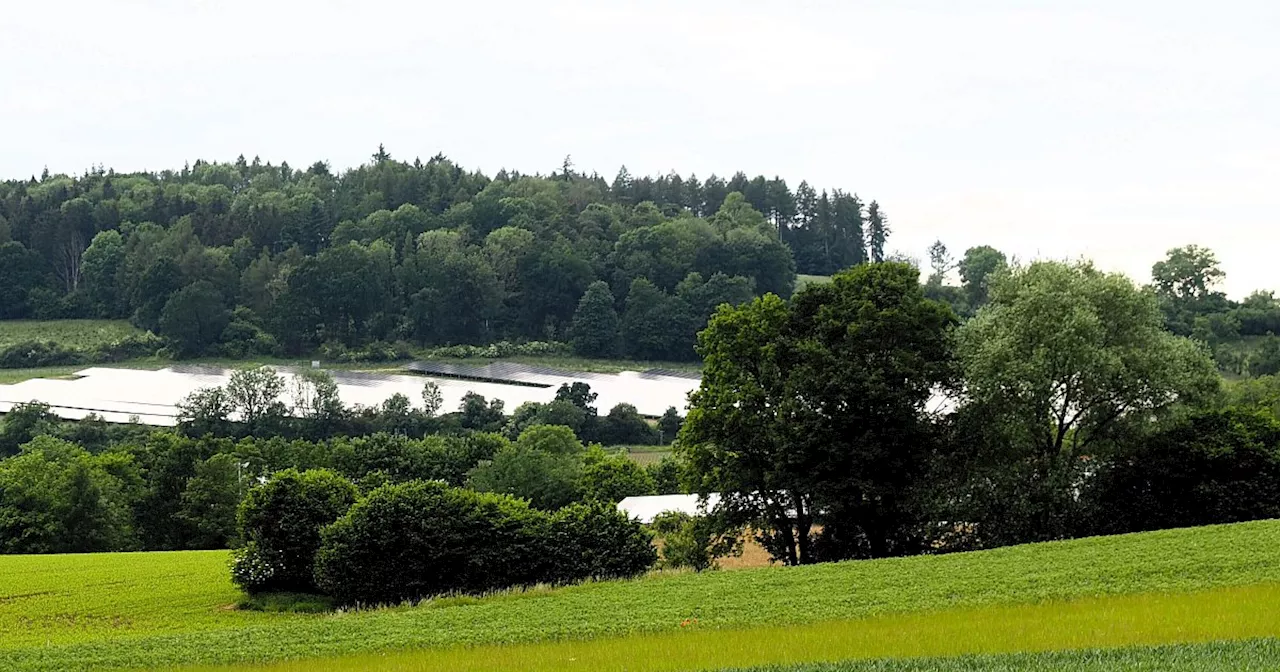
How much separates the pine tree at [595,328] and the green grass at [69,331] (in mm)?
57610

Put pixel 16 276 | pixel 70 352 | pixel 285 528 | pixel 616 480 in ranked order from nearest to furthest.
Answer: pixel 285 528 → pixel 616 480 → pixel 70 352 → pixel 16 276

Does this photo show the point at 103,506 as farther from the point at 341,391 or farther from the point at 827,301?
the point at 341,391

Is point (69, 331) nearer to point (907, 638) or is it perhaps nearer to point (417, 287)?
point (417, 287)

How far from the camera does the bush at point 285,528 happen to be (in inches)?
1823

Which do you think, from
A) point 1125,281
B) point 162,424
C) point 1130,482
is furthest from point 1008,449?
point 162,424

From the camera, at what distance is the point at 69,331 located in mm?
171875

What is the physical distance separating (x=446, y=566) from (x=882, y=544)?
54.4ft

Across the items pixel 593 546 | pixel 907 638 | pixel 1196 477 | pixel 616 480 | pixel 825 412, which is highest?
pixel 825 412

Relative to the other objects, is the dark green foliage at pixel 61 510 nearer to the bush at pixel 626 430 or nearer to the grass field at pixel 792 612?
the grass field at pixel 792 612

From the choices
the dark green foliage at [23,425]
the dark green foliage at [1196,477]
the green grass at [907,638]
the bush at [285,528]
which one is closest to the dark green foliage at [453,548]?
the bush at [285,528]

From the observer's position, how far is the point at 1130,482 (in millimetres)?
48031

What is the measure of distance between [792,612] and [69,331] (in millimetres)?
161070

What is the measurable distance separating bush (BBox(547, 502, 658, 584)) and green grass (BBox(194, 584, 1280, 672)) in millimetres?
14704

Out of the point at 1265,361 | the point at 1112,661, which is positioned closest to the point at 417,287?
the point at 1265,361
